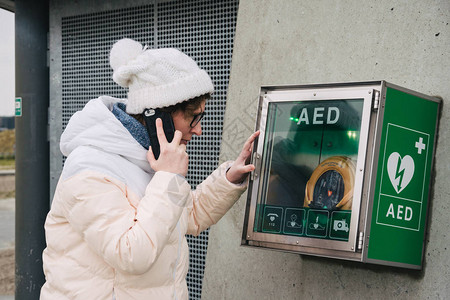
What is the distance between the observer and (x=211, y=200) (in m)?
2.54

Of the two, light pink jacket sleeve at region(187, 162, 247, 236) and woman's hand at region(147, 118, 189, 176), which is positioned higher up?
woman's hand at region(147, 118, 189, 176)

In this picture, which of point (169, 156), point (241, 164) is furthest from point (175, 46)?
point (169, 156)

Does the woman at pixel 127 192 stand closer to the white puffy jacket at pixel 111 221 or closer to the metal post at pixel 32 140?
the white puffy jacket at pixel 111 221

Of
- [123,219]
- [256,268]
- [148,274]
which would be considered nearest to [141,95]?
[123,219]

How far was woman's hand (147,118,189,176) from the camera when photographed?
78.5 inches

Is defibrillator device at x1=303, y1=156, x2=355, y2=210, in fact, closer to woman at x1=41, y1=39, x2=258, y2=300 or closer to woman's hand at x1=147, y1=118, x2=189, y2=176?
woman at x1=41, y1=39, x2=258, y2=300

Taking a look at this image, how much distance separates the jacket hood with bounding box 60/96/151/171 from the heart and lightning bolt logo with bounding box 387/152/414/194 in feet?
3.53

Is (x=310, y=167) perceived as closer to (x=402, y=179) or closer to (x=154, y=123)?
(x=402, y=179)

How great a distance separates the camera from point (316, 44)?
124 inches

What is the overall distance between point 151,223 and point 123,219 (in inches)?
3.7

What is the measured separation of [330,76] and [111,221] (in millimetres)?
1683

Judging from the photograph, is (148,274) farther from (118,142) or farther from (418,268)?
(418,268)

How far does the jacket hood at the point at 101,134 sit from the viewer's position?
1989mm

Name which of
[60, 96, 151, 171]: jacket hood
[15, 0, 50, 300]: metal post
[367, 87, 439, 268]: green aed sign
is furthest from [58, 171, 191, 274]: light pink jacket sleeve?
[15, 0, 50, 300]: metal post
